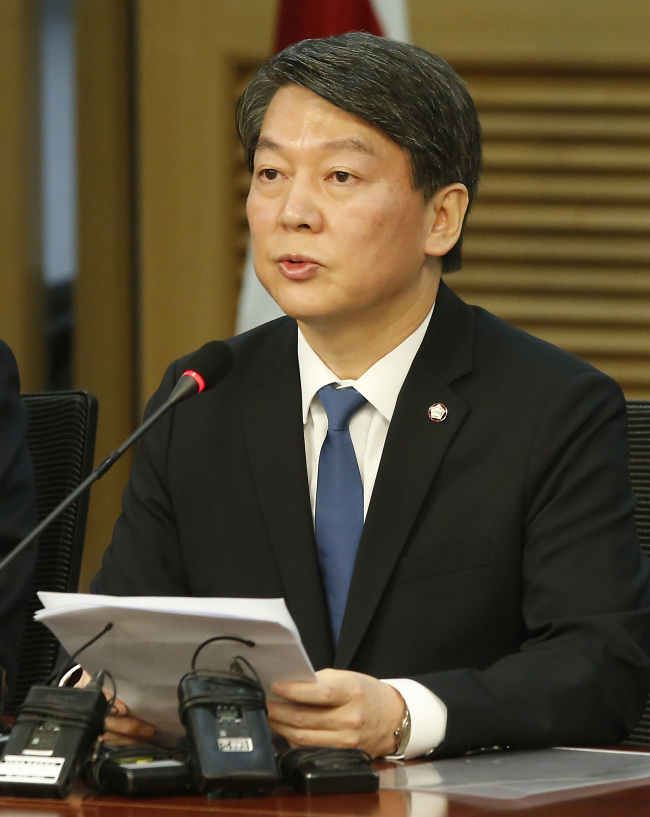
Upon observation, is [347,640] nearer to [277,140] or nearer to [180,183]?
[277,140]

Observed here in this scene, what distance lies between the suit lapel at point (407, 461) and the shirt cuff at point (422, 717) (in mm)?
261

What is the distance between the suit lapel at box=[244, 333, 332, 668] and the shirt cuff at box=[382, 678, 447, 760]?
312 millimetres

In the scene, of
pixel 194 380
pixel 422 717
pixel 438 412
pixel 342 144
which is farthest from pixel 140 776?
pixel 342 144

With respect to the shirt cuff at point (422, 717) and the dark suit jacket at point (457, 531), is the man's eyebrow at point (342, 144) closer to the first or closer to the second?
the dark suit jacket at point (457, 531)

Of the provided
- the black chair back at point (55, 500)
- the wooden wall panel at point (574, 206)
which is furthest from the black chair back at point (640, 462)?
the wooden wall panel at point (574, 206)

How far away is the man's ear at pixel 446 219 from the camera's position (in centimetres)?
188

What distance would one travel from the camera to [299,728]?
127 cm

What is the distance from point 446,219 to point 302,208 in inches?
11.6

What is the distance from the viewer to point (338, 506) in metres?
1.75

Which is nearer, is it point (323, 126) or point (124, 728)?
point (124, 728)

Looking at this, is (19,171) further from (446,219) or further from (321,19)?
(446,219)

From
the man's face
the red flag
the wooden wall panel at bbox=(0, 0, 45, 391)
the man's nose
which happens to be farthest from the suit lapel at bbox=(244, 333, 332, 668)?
the wooden wall panel at bbox=(0, 0, 45, 391)

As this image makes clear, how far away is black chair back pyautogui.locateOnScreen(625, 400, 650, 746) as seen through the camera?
6.15 feet

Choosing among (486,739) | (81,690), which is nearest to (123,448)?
(81,690)
